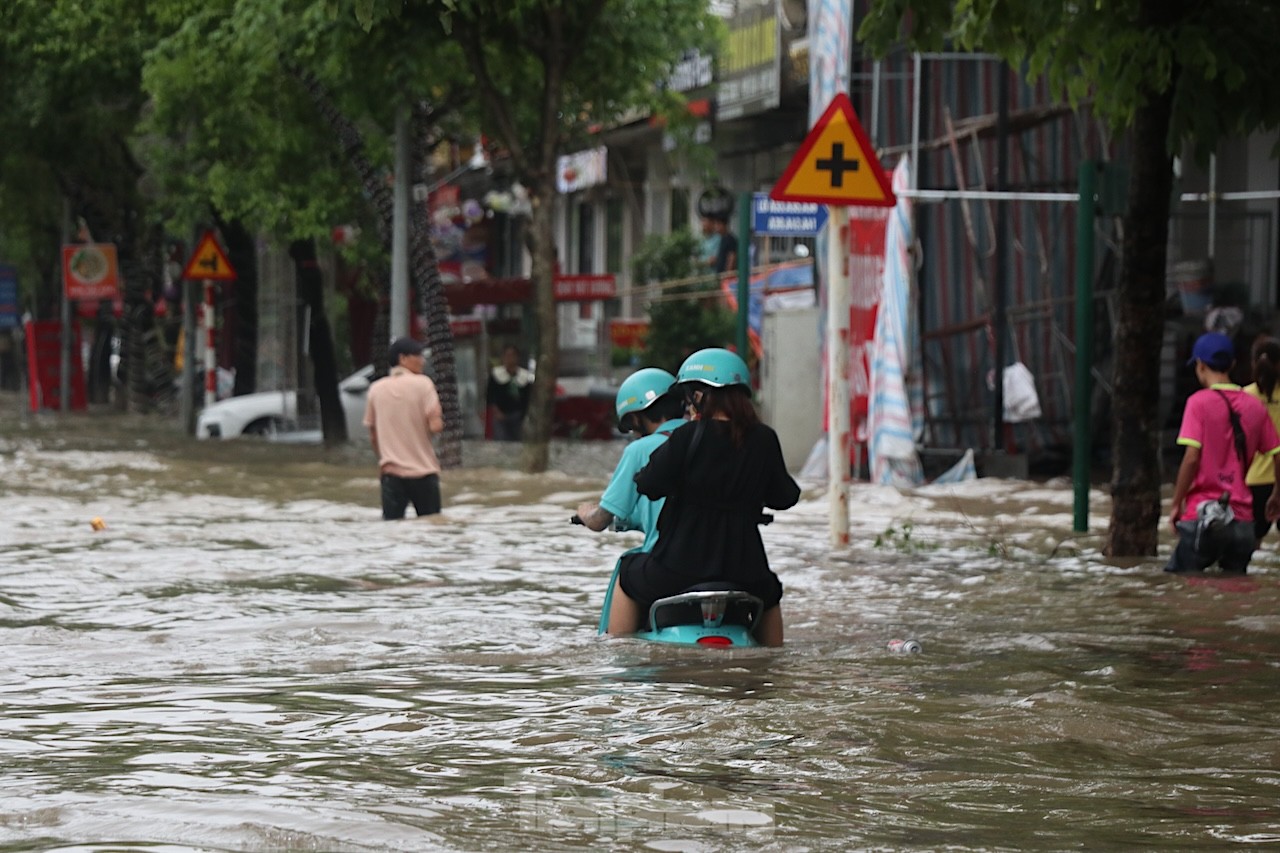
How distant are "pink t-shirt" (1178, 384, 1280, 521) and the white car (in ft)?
71.7

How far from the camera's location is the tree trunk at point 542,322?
2239 cm

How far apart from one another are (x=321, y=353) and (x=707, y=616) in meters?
23.8

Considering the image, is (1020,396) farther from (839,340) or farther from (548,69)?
(839,340)

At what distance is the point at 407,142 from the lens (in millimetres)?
23766

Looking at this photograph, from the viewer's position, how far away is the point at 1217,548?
11.3 metres

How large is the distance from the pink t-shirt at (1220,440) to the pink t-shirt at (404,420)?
242 inches

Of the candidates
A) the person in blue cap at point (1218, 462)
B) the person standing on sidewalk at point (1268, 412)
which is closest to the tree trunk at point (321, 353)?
the person standing on sidewalk at point (1268, 412)

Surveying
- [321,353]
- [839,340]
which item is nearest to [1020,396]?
[839,340]

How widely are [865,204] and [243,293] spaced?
85.0 ft

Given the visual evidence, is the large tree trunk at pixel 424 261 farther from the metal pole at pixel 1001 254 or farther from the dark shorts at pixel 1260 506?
the dark shorts at pixel 1260 506

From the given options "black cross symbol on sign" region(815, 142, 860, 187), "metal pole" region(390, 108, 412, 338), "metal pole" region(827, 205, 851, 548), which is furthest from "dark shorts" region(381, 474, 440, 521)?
"metal pole" region(390, 108, 412, 338)

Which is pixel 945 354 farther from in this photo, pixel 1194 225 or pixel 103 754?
pixel 103 754

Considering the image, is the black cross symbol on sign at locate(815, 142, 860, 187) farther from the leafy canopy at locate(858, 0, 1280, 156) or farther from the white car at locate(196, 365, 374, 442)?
the white car at locate(196, 365, 374, 442)

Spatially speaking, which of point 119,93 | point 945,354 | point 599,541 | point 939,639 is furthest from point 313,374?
point 939,639
